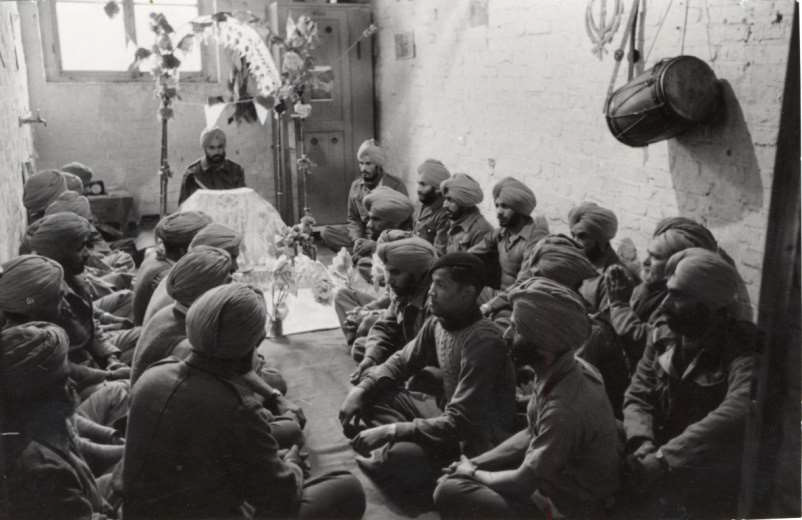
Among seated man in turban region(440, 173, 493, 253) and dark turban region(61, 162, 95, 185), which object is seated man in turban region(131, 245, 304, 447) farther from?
dark turban region(61, 162, 95, 185)

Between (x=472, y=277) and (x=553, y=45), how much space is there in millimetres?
2784

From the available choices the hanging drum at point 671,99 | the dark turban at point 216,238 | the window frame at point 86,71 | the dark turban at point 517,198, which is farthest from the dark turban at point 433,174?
the window frame at point 86,71

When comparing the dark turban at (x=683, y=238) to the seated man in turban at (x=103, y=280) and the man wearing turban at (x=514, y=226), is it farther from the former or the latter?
the seated man in turban at (x=103, y=280)

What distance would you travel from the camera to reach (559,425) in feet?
7.83

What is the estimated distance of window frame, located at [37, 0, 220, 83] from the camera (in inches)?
305

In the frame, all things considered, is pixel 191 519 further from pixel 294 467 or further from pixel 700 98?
pixel 700 98

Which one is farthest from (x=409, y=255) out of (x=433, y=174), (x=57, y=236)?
(x=433, y=174)

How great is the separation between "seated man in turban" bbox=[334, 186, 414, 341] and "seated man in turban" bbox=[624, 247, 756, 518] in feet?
7.15

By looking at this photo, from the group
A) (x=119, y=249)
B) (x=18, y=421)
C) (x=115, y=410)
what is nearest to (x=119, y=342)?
(x=115, y=410)

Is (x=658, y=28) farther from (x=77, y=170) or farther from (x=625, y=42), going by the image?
(x=77, y=170)

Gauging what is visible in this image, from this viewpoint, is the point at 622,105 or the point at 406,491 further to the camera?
the point at 622,105

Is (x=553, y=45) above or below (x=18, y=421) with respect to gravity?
above

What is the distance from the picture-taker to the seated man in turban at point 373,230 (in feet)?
16.6

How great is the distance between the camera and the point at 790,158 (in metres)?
3.19
